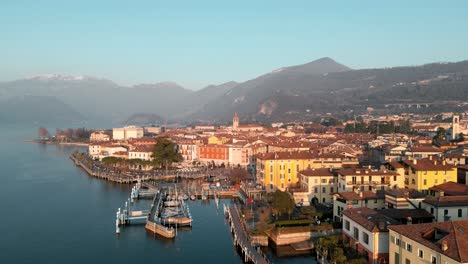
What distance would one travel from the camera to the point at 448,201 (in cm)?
1243

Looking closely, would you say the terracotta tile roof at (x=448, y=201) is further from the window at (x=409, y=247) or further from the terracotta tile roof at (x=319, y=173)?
the terracotta tile roof at (x=319, y=173)

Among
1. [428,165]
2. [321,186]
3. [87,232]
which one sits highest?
[428,165]

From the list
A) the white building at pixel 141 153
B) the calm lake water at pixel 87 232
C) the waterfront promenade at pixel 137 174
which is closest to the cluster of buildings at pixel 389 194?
the calm lake water at pixel 87 232

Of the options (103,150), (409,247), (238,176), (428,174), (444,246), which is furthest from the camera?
(103,150)

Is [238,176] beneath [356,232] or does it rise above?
beneath

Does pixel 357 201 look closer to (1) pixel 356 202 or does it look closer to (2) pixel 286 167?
(1) pixel 356 202

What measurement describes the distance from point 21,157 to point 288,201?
107ft

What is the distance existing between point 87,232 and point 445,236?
11.0 metres

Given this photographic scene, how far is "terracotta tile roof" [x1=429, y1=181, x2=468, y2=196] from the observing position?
559 inches

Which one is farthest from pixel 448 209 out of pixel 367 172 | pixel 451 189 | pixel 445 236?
pixel 367 172

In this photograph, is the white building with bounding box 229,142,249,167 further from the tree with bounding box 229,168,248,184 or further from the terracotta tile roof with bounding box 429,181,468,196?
the terracotta tile roof with bounding box 429,181,468,196

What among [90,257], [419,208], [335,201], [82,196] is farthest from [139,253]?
[82,196]

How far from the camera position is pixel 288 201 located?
50.7 ft

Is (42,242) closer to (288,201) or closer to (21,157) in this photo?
(288,201)
